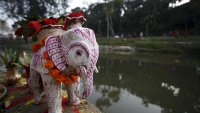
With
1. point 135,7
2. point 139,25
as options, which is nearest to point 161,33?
point 139,25

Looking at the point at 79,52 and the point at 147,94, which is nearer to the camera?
the point at 79,52

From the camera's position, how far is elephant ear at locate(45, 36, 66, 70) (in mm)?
1986

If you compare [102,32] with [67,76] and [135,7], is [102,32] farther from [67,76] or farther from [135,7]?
[67,76]

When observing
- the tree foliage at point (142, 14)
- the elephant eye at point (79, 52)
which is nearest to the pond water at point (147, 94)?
the elephant eye at point (79, 52)

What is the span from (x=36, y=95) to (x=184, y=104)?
13.2 feet

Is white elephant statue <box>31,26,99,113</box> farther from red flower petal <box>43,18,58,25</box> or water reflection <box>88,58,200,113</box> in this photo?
water reflection <box>88,58,200,113</box>

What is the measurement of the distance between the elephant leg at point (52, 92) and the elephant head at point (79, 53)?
9.9 inches

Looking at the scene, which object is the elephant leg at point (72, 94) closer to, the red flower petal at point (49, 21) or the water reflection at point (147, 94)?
the red flower petal at point (49, 21)

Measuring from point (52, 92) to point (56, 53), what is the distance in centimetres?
48

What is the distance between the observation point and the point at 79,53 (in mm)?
1802

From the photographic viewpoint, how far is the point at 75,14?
2.26 meters

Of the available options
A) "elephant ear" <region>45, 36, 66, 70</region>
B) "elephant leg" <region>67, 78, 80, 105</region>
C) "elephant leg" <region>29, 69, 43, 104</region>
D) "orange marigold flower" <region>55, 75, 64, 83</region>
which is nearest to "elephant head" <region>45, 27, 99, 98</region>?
"elephant ear" <region>45, 36, 66, 70</region>

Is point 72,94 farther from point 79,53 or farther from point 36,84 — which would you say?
point 79,53

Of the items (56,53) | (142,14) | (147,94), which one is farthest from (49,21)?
(142,14)
